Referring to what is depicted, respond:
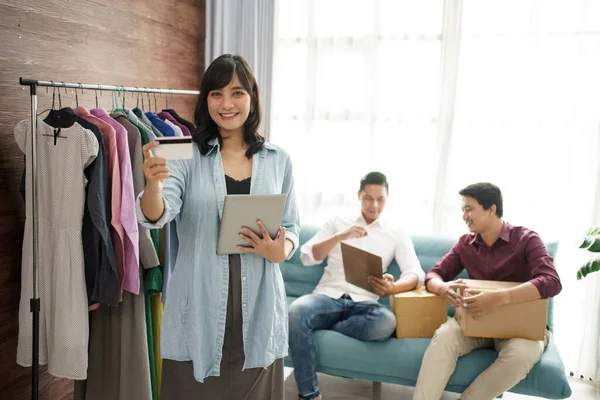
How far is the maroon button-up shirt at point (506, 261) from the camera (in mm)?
2592

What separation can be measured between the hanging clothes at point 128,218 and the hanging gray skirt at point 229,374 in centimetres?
58

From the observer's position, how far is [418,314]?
2773 mm

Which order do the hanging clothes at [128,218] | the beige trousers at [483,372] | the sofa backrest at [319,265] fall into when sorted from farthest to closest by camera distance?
the sofa backrest at [319,265]
the beige trousers at [483,372]
the hanging clothes at [128,218]

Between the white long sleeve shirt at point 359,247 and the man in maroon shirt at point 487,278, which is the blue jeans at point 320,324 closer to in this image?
the white long sleeve shirt at point 359,247

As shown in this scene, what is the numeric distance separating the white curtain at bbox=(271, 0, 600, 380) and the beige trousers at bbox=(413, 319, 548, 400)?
99 centimetres

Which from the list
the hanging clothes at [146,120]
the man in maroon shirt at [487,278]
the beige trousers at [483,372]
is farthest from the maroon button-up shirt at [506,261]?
the hanging clothes at [146,120]

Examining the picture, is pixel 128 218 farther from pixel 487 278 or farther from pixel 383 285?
pixel 487 278

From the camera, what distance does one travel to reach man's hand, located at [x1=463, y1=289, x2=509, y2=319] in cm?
251

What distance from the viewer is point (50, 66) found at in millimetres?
2447

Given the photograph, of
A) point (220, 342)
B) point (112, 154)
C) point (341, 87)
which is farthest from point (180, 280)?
point (341, 87)

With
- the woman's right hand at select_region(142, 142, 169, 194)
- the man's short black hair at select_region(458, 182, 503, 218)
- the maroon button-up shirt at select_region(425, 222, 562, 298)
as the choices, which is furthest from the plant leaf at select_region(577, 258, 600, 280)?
the woman's right hand at select_region(142, 142, 169, 194)

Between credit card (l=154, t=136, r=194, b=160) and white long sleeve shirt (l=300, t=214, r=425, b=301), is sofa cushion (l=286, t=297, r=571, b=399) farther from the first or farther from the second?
credit card (l=154, t=136, r=194, b=160)

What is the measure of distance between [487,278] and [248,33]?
2.06m

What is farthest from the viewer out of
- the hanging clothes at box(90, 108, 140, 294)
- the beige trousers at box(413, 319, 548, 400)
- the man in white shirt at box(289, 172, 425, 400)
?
the man in white shirt at box(289, 172, 425, 400)
